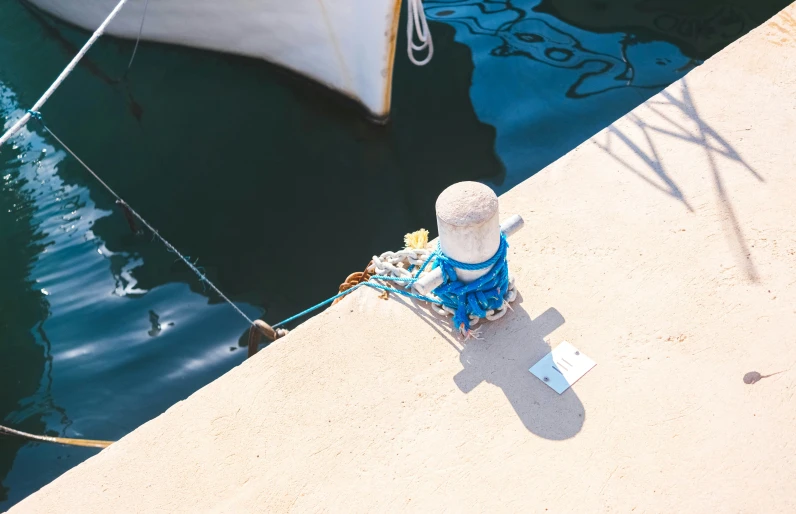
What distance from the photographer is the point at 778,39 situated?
373 centimetres

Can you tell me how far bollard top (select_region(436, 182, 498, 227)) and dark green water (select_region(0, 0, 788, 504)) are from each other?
80.2 inches

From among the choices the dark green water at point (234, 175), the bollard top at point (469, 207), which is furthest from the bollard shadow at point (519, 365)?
the dark green water at point (234, 175)

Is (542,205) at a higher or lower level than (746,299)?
higher

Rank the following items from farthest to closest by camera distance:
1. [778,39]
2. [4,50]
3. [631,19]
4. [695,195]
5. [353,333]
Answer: [4,50], [631,19], [778,39], [695,195], [353,333]

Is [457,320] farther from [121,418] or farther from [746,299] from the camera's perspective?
→ [121,418]

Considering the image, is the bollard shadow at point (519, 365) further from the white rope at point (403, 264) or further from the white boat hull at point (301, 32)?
the white boat hull at point (301, 32)

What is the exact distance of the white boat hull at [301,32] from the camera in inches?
195

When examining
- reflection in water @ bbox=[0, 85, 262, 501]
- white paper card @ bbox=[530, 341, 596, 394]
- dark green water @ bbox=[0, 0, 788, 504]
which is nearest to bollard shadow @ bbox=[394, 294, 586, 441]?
white paper card @ bbox=[530, 341, 596, 394]

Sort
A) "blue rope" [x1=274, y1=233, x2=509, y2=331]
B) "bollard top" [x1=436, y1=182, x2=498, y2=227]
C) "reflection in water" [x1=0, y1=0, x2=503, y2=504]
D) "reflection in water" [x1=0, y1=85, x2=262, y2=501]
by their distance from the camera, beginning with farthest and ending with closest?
"reflection in water" [x1=0, y1=0, x2=503, y2=504]
"reflection in water" [x1=0, y1=85, x2=262, y2=501]
"blue rope" [x1=274, y1=233, x2=509, y2=331]
"bollard top" [x1=436, y1=182, x2=498, y2=227]

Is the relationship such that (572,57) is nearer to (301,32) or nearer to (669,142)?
(301,32)

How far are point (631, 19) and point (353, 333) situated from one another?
460 centimetres

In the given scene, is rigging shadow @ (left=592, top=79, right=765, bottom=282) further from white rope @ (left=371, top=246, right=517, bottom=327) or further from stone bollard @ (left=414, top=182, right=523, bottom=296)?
stone bollard @ (left=414, top=182, right=523, bottom=296)

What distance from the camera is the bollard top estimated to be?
240 centimetres

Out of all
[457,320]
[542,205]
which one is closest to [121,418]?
[457,320]
